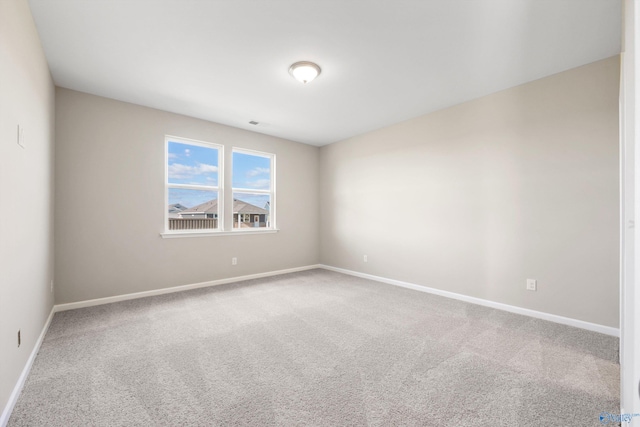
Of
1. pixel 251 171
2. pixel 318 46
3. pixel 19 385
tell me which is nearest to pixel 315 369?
pixel 19 385

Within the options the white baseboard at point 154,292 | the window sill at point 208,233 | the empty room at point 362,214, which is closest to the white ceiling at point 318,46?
the empty room at point 362,214

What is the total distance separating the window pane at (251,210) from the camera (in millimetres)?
4766

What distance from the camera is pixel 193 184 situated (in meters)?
4.25

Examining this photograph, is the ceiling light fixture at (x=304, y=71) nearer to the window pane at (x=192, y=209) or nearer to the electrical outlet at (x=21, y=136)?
the electrical outlet at (x=21, y=136)

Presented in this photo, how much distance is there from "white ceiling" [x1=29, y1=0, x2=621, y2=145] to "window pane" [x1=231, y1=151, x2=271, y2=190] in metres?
1.26

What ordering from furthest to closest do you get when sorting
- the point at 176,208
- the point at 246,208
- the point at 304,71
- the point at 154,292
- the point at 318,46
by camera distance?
1. the point at 246,208
2. the point at 176,208
3. the point at 154,292
4. the point at 304,71
5. the point at 318,46

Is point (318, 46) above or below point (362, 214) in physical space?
above

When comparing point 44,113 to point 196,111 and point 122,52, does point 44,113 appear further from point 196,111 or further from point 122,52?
point 196,111

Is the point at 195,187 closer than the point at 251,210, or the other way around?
the point at 195,187

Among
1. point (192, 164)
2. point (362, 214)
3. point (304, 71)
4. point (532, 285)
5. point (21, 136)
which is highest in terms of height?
point (304, 71)

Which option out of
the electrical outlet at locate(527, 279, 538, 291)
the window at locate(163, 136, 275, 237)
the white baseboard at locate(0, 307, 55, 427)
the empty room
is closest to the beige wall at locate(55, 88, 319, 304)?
the empty room

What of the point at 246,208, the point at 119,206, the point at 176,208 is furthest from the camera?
the point at 246,208

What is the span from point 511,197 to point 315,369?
2.89 meters

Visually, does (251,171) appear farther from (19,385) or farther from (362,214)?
(19,385)
